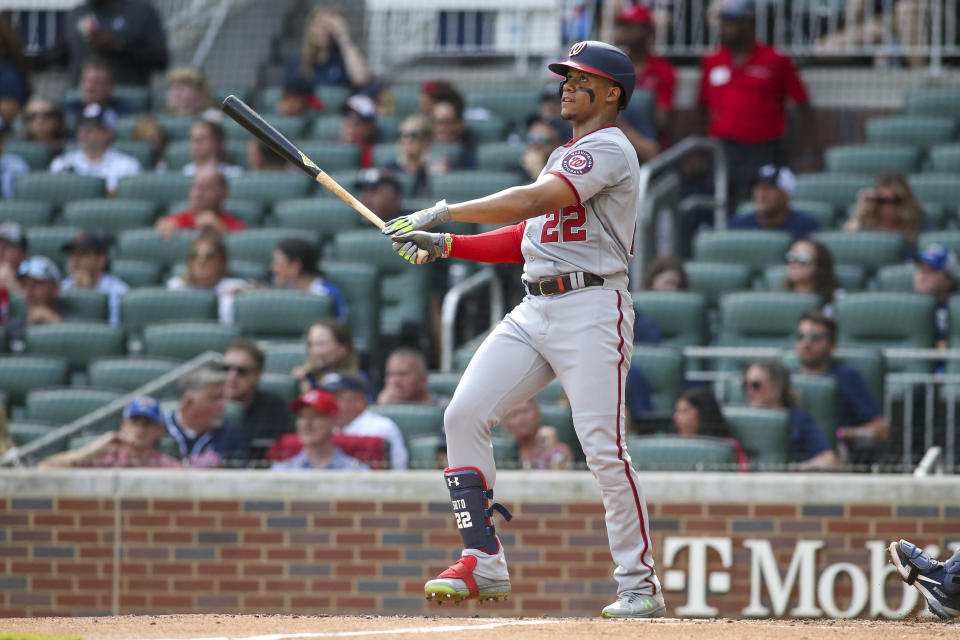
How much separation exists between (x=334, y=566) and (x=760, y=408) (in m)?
2.20

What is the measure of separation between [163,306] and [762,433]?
3744mm

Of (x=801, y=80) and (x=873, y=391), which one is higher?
(x=801, y=80)

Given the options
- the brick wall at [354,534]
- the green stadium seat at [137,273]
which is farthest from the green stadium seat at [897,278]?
the green stadium seat at [137,273]

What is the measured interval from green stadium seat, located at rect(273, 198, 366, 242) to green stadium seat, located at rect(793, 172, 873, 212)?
301 centimetres

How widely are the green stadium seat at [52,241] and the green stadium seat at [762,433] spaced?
191 inches

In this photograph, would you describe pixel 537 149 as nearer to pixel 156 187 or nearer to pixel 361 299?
pixel 361 299

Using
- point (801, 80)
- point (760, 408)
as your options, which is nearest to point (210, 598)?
point (760, 408)

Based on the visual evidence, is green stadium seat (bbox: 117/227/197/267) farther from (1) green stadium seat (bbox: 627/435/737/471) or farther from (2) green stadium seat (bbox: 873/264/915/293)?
(2) green stadium seat (bbox: 873/264/915/293)

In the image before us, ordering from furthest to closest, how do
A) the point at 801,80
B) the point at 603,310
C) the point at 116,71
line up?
the point at 116,71 → the point at 801,80 → the point at 603,310

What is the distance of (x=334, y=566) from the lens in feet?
23.0

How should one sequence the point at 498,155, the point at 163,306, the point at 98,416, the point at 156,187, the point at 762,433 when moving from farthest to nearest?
the point at 156,187 → the point at 498,155 → the point at 163,306 → the point at 98,416 → the point at 762,433

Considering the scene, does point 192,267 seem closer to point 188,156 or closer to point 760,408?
point 188,156

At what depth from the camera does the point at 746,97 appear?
33.7 ft

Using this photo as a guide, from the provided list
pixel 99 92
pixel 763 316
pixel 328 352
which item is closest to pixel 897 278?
pixel 763 316
